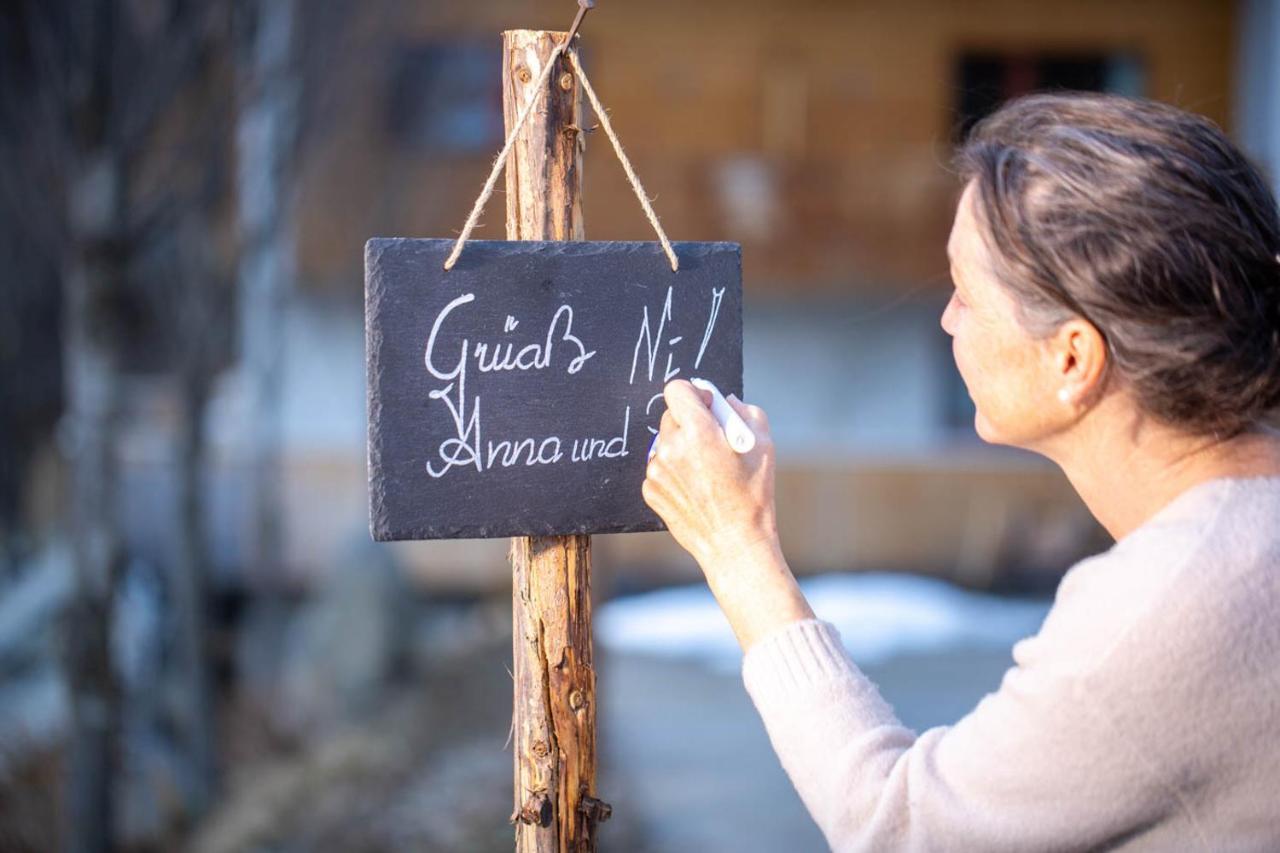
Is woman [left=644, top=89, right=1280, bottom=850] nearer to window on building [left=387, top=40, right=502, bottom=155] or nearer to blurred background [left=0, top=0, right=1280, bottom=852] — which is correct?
blurred background [left=0, top=0, right=1280, bottom=852]

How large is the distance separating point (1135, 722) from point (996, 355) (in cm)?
39

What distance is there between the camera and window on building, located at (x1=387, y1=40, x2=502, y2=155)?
27.4ft

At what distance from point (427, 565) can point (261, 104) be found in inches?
196

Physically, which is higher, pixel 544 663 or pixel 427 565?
pixel 544 663

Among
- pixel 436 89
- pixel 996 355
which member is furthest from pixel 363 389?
pixel 996 355

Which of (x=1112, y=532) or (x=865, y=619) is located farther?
(x=865, y=619)

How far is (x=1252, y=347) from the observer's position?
1.30 m

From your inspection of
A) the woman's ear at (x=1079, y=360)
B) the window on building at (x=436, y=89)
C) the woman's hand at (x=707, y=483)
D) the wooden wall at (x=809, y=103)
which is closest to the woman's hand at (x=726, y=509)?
the woman's hand at (x=707, y=483)

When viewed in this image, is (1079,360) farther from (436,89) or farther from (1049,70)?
(1049,70)

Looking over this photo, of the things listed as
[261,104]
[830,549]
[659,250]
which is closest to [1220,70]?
[830,549]

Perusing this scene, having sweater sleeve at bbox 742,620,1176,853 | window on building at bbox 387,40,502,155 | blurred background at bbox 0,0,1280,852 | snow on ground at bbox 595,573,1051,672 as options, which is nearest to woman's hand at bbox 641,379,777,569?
sweater sleeve at bbox 742,620,1176,853

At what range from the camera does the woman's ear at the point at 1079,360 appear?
4.33 ft

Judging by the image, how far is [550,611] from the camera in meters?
1.66

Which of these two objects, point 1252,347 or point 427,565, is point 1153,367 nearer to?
point 1252,347
